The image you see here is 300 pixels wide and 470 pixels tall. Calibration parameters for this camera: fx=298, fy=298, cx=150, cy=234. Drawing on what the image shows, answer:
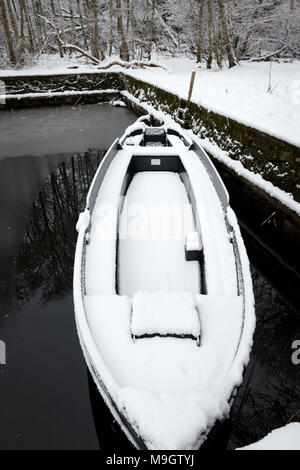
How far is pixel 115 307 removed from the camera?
2916 mm

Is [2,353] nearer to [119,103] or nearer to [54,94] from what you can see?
[119,103]

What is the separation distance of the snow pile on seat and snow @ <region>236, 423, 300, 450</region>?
97 cm

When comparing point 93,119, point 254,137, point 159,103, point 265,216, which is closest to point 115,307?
point 265,216

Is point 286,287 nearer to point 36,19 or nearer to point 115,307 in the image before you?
point 115,307

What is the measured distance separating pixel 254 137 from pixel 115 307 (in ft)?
16.6

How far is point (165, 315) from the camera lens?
271cm

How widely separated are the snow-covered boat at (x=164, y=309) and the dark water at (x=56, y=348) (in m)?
0.67

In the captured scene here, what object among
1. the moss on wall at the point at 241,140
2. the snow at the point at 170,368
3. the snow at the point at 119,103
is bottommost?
the snow at the point at 170,368

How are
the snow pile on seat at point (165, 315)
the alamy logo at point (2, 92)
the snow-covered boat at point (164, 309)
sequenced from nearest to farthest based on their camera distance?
the snow-covered boat at point (164, 309) → the snow pile on seat at point (165, 315) → the alamy logo at point (2, 92)

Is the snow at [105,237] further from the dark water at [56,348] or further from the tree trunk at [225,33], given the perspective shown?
the tree trunk at [225,33]

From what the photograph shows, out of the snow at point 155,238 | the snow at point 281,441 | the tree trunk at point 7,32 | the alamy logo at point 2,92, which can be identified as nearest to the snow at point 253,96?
the snow at point 155,238

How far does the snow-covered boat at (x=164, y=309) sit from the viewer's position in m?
2.12

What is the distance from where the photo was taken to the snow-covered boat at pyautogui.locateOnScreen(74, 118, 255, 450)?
6.97 ft

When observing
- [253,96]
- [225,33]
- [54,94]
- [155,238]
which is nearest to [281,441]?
[155,238]
